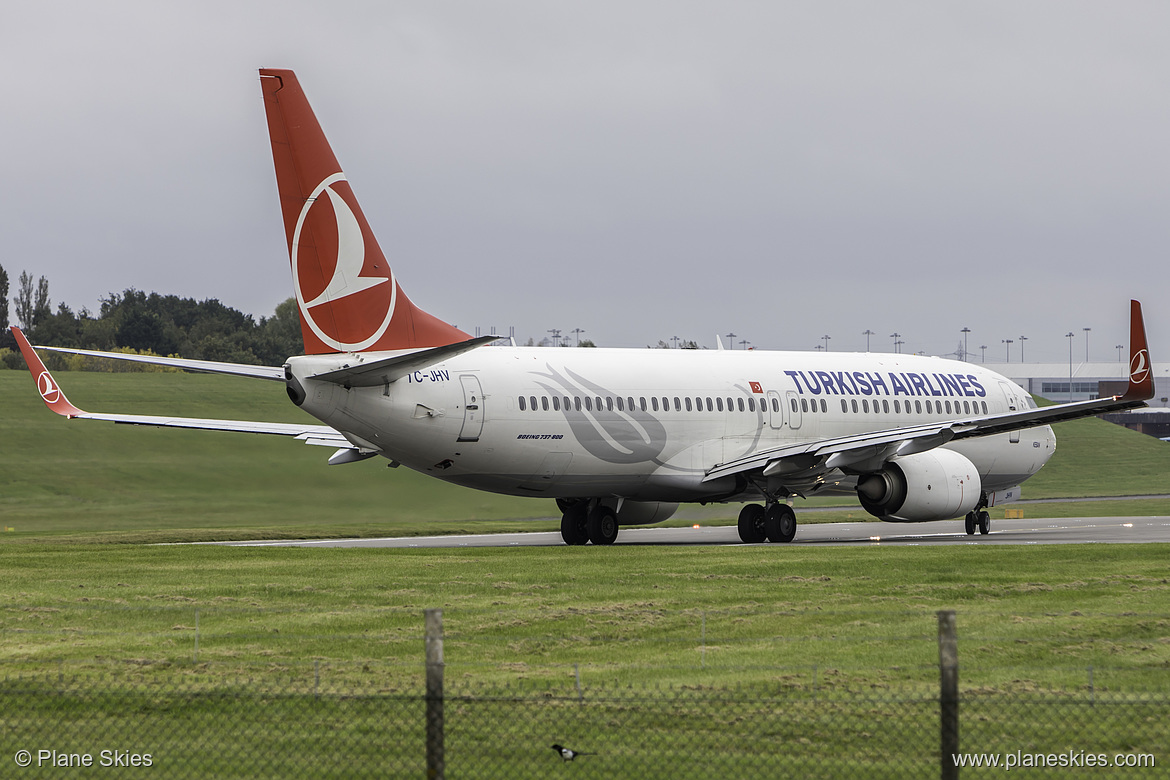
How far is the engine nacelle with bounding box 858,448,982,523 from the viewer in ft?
104

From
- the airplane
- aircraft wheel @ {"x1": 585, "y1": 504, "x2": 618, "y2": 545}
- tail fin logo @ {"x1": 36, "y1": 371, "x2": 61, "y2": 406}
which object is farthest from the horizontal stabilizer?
tail fin logo @ {"x1": 36, "y1": 371, "x2": 61, "y2": 406}

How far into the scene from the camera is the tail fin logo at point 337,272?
24719 millimetres

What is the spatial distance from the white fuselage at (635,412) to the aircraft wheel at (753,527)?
60 cm

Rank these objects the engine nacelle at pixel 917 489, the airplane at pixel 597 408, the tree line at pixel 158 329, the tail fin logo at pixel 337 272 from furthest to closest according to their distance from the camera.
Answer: the tree line at pixel 158 329
the engine nacelle at pixel 917 489
the airplane at pixel 597 408
the tail fin logo at pixel 337 272

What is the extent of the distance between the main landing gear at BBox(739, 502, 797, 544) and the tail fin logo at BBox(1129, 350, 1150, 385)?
25.8 ft

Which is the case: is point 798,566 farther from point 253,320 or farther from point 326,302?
point 253,320

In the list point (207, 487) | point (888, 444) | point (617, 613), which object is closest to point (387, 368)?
point (617, 613)

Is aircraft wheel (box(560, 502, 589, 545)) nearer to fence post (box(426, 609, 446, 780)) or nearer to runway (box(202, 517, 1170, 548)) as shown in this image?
runway (box(202, 517, 1170, 548))

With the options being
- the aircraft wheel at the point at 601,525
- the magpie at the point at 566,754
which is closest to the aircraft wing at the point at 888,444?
the aircraft wheel at the point at 601,525

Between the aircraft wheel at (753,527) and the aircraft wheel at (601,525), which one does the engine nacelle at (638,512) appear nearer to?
the aircraft wheel at (601,525)

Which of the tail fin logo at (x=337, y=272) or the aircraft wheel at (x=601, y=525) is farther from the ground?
the tail fin logo at (x=337, y=272)

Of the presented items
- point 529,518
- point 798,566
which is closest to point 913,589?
point 798,566

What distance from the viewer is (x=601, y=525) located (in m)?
32.1

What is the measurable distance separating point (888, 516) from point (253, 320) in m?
112
